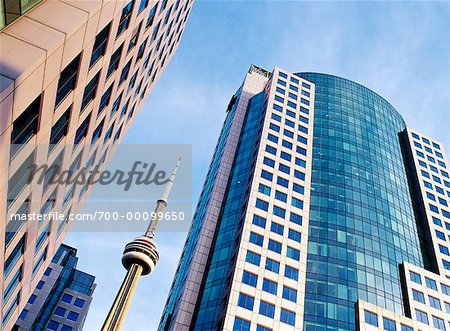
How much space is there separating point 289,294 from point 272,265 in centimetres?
427

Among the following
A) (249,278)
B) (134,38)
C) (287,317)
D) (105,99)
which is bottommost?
(287,317)

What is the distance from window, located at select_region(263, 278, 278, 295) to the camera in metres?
51.2

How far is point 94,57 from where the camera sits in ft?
78.8

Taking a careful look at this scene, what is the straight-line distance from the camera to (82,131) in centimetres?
2881

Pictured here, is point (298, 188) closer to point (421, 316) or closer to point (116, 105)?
point (421, 316)

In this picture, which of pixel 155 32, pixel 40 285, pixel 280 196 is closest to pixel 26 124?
pixel 155 32

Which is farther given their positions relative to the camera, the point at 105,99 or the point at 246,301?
the point at 246,301

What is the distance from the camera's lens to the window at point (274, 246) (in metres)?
55.8

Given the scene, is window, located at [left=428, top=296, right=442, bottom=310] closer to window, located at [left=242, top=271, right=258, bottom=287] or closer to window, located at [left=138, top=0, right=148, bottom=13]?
window, located at [left=242, top=271, right=258, bottom=287]

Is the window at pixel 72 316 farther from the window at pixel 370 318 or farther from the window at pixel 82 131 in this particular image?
the window at pixel 82 131

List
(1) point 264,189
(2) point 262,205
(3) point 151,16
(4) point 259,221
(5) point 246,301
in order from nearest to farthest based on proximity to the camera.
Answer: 1. (3) point 151,16
2. (5) point 246,301
3. (4) point 259,221
4. (2) point 262,205
5. (1) point 264,189

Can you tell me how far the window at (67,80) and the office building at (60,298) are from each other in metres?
79.0

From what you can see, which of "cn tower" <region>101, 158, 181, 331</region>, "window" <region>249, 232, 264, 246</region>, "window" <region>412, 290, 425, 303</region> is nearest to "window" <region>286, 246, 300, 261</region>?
"window" <region>249, 232, 264, 246</region>

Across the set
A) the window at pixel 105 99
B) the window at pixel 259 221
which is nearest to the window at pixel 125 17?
the window at pixel 105 99
